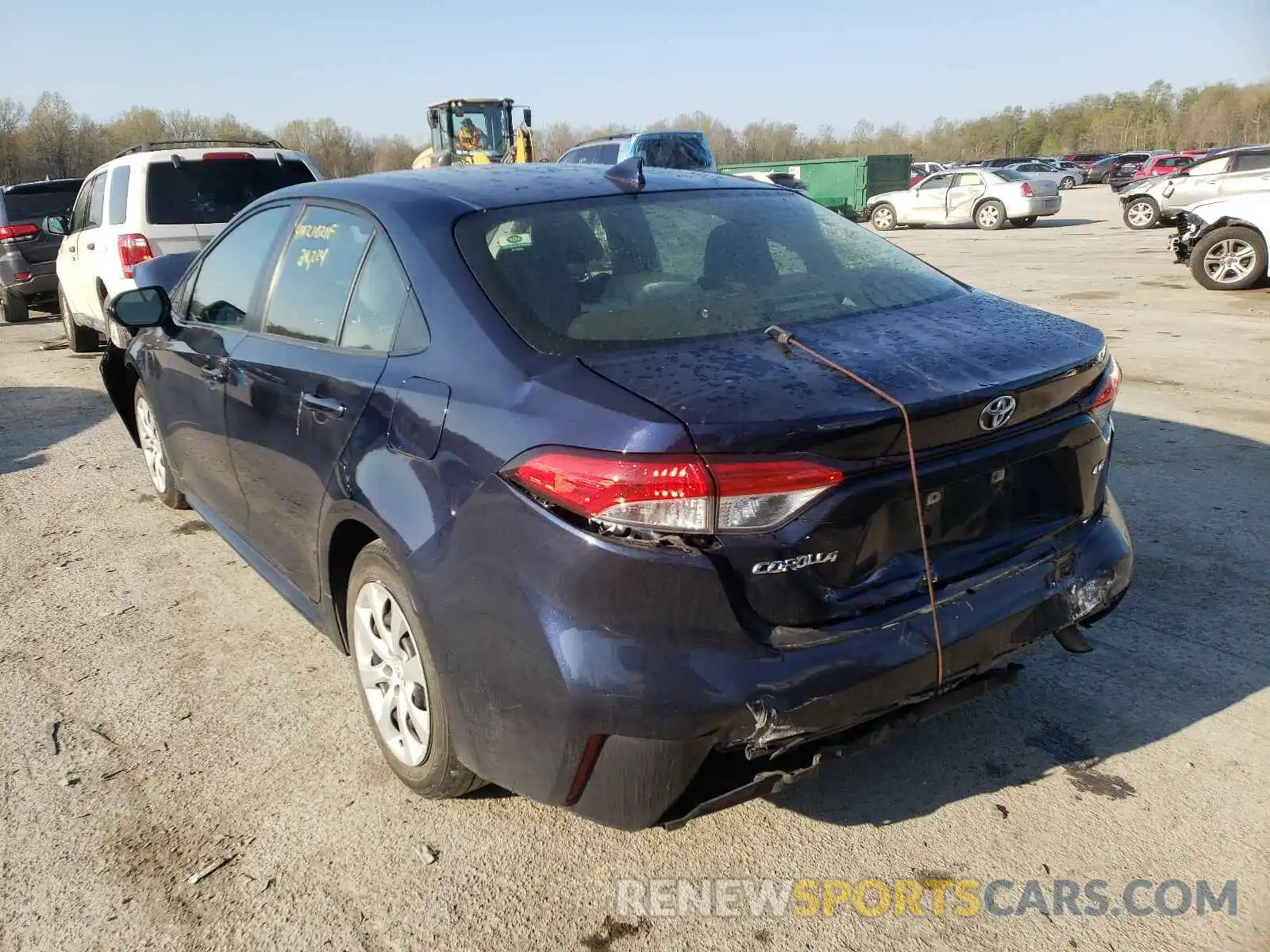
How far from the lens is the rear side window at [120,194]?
330 inches

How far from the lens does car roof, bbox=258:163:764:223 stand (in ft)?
9.72

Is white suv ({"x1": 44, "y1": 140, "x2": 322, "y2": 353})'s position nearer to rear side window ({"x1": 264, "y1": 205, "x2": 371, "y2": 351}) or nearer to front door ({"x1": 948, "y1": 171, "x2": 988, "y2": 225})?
rear side window ({"x1": 264, "y1": 205, "x2": 371, "y2": 351})

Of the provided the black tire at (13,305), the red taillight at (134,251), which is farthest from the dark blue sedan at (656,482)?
the black tire at (13,305)

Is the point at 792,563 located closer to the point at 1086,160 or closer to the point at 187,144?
the point at 187,144

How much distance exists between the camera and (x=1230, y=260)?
469 inches

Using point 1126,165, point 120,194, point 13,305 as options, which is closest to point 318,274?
point 120,194

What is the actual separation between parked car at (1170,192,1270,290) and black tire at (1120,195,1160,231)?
32.9ft

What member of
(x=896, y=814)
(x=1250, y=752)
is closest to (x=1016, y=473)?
(x=896, y=814)

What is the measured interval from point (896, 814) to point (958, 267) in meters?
14.8

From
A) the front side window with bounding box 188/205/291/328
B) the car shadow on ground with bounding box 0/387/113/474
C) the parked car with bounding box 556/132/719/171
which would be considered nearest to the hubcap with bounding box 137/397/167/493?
the front side window with bounding box 188/205/291/328

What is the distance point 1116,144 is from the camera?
90.1m

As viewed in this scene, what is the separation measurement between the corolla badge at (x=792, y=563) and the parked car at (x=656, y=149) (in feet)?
56.9

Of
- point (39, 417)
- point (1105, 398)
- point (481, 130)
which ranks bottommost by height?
point (39, 417)

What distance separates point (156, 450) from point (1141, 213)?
22043 millimetres
